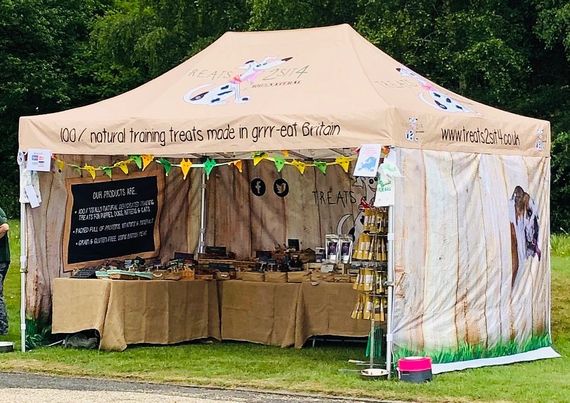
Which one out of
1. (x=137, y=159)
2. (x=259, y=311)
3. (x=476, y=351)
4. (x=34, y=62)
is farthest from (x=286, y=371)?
(x=34, y=62)

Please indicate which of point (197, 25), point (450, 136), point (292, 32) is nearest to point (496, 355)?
point (450, 136)

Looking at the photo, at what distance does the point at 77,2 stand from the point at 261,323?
28.0 m

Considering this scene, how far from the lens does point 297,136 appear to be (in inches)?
380

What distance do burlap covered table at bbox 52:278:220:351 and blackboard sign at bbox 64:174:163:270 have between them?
74cm

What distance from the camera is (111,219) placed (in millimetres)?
12367

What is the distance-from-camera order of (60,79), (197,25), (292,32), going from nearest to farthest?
1. (292,32)
2. (197,25)
3. (60,79)

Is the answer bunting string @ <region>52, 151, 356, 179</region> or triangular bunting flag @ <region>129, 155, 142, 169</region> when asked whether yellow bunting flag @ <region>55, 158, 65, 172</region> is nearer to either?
bunting string @ <region>52, 151, 356, 179</region>

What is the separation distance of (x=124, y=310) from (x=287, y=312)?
176cm

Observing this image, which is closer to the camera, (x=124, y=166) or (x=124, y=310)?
(x=124, y=310)

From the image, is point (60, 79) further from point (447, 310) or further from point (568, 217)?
point (447, 310)

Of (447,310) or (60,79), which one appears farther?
(60,79)

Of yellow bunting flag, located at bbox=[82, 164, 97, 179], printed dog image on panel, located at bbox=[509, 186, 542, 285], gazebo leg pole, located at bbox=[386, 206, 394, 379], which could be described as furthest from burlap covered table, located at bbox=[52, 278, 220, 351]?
printed dog image on panel, located at bbox=[509, 186, 542, 285]

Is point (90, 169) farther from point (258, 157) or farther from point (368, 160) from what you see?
point (368, 160)

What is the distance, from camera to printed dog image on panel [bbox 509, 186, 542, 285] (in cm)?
1094
